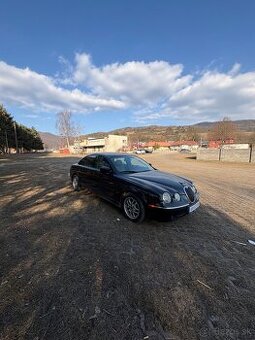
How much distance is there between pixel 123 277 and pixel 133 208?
6.97 feet

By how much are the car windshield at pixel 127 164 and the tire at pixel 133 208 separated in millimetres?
949

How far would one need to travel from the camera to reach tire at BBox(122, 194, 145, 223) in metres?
4.91

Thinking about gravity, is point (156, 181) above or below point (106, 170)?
below

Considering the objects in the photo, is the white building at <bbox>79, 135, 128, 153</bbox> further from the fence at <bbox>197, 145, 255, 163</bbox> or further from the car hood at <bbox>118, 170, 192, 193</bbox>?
the car hood at <bbox>118, 170, 192, 193</bbox>

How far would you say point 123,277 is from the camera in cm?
311

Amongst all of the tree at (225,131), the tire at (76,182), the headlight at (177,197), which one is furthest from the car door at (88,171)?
the tree at (225,131)

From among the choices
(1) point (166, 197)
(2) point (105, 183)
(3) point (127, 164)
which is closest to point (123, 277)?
(1) point (166, 197)

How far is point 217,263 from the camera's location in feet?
11.7

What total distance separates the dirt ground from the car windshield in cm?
125

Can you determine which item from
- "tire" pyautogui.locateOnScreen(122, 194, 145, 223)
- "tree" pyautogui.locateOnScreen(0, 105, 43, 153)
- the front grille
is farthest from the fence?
"tree" pyautogui.locateOnScreen(0, 105, 43, 153)

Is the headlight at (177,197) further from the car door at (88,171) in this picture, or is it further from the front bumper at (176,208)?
the car door at (88,171)

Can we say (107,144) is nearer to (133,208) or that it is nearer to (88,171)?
(88,171)

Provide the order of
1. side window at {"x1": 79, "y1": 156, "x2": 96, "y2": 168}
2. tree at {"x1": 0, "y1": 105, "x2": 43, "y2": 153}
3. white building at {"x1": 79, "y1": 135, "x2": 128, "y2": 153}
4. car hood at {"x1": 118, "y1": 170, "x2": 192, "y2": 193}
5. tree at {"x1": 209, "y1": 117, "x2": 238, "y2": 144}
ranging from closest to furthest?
1. car hood at {"x1": 118, "y1": 170, "x2": 192, "y2": 193}
2. side window at {"x1": 79, "y1": 156, "x2": 96, "y2": 168}
3. tree at {"x1": 0, "y1": 105, "x2": 43, "y2": 153}
4. tree at {"x1": 209, "y1": 117, "x2": 238, "y2": 144}
5. white building at {"x1": 79, "y1": 135, "x2": 128, "y2": 153}

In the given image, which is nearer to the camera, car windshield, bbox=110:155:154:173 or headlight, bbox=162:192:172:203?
headlight, bbox=162:192:172:203
